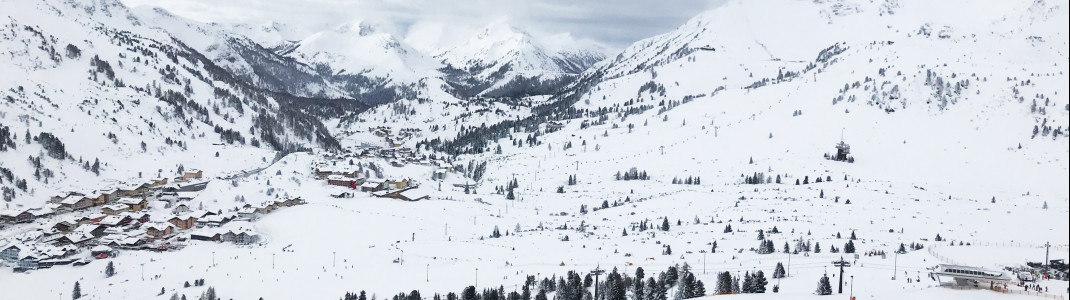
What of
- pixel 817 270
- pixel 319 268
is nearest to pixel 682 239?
pixel 817 270

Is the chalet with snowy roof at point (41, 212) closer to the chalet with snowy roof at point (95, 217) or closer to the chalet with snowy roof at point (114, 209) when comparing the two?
the chalet with snowy roof at point (95, 217)

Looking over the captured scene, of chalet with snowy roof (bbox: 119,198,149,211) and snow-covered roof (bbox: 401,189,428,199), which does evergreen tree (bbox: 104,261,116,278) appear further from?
snow-covered roof (bbox: 401,189,428,199)

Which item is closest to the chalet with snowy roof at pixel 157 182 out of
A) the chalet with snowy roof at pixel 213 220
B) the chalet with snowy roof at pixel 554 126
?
the chalet with snowy roof at pixel 213 220

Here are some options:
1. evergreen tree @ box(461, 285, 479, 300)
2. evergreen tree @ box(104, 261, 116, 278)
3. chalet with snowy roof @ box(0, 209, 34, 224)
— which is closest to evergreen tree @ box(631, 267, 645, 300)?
evergreen tree @ box(461, 285, 479, 300)

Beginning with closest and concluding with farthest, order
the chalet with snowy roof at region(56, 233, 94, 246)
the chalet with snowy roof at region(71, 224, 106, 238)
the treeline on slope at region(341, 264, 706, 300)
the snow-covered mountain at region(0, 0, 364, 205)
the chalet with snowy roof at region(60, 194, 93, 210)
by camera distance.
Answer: the treeline on slope at region(341, 264, 706, 300) → the chalet with snowy roof at region(56, 233, 94, 246) → the chalet with snowy roof at region(71, 224, 106, 238) → the chalet with snowy roof at region(60, 194, 93, 210) → the snow-covered mountain at region(0, 0, 364, 205)

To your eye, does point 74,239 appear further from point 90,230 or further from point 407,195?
point 407,195

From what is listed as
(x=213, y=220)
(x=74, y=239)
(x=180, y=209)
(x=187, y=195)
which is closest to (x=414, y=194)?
(x=213, y=220)
